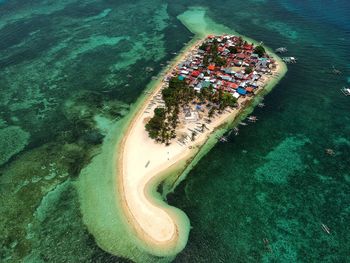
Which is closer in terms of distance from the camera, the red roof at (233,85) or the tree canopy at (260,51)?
the red roof at (233,85)

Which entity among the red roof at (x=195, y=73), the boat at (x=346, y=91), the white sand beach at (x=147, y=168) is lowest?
the white sand beach at (x=147, y=168)

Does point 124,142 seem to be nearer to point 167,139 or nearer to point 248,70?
point 167,139

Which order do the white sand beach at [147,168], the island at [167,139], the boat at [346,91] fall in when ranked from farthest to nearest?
the boat at [346,91] → the island at [167,139] → the white sand beach at [147,168]

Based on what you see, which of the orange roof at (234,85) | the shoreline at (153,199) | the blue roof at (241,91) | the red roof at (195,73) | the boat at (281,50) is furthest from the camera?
the boat at (281,50)

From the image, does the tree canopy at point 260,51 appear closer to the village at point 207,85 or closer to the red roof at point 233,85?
the village at point 207,85

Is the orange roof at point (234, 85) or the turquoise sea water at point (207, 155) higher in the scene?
the orange roof at point (234, 85)

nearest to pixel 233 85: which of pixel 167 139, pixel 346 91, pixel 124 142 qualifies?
pixel 167 139

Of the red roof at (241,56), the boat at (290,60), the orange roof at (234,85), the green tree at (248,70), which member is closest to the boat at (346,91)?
the boat at (290,60)

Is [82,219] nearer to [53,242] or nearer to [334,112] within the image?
[53,242]
